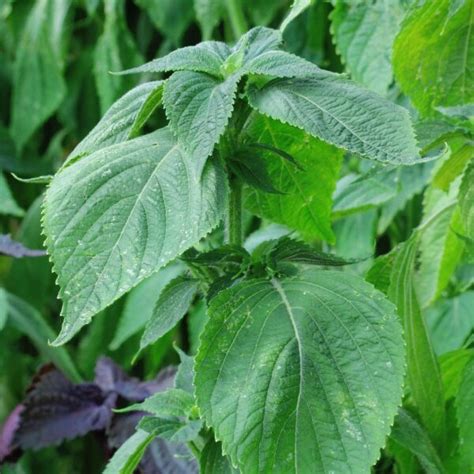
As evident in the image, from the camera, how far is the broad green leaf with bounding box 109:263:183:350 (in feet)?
4.07

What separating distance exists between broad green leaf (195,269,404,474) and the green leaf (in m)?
0.09

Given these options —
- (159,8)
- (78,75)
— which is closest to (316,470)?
(159,8)

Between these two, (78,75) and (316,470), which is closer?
(316,470)

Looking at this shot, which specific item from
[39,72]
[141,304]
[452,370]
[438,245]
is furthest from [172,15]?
[452,370]

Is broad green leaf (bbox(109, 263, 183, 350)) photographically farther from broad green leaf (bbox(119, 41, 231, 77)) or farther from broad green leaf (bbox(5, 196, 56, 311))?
broad green leaf (bbox(119, 41, 231, 77))

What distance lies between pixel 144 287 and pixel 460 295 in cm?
42

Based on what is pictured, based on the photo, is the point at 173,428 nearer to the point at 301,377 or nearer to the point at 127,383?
the point at 301,377

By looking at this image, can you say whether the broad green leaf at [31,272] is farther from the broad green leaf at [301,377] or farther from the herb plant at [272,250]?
the broad green leaf at [301,377]

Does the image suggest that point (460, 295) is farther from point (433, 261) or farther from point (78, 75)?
point (78, 75)

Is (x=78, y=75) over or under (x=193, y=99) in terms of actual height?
under

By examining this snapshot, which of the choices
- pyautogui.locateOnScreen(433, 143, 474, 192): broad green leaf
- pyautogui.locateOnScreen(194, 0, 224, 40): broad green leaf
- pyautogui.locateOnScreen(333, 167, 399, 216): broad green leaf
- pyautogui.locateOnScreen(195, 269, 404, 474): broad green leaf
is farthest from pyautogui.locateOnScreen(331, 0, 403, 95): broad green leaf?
pyautogui.locateOnScreen(195, 269, 404, 474): broad green leaf

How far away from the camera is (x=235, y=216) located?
1.94ft

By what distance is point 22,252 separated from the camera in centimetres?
92

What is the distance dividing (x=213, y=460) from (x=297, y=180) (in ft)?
0.61
